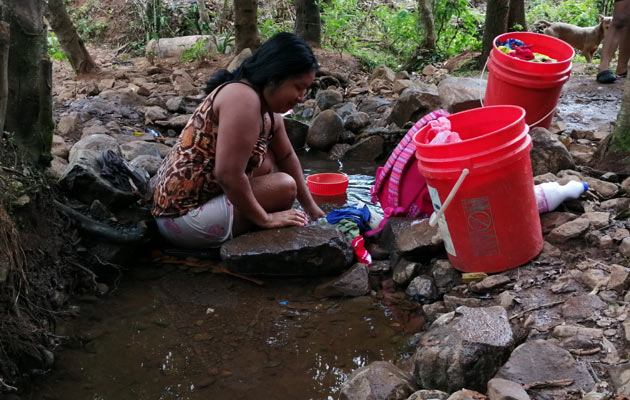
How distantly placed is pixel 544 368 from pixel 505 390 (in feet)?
0.78

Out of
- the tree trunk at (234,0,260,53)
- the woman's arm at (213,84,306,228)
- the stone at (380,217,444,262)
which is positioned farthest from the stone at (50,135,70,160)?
the tree trunk at (234,0,260,53)

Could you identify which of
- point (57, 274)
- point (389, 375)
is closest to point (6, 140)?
point (57, 274)

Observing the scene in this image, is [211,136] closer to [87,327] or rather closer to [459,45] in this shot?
[87,327]

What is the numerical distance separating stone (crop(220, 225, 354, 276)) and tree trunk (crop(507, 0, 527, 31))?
5.78 meters

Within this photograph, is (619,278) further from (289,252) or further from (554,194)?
(289,252)

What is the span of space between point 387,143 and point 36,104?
3.48 m

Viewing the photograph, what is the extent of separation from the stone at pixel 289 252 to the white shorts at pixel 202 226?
122 mm

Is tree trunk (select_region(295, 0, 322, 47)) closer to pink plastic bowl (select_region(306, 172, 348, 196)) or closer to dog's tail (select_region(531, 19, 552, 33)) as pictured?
dog's tail (select_region(531, 19, 552, 33))

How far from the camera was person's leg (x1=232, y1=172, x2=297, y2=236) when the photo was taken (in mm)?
3256

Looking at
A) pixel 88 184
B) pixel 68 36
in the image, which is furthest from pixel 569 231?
pixel 68 36

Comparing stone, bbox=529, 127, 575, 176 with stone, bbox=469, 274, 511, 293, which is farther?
stone, bbox=529, 127, 575, 176

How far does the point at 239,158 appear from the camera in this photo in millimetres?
2895

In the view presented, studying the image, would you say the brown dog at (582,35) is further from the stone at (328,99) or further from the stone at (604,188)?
the stone at (604,188)

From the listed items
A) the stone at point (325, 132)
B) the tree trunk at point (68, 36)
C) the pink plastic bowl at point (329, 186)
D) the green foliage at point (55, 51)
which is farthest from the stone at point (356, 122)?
the green foliage at point (55, 51)
